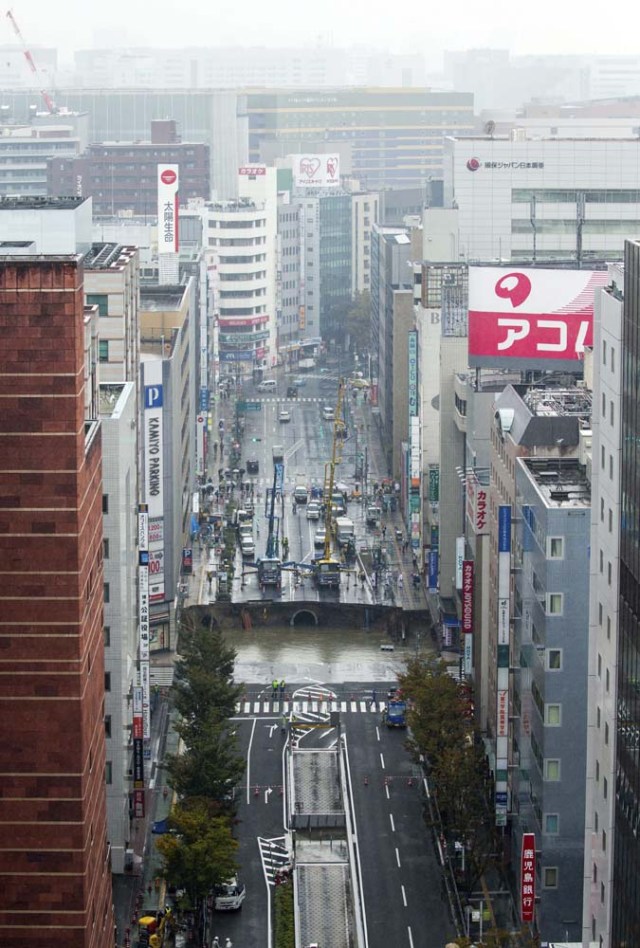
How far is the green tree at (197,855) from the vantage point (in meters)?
70.4

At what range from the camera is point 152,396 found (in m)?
102

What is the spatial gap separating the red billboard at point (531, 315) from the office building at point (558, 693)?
68.3 ft

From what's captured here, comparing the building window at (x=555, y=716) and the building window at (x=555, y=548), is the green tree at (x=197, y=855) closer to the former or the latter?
the building window at (x=555, y=716)

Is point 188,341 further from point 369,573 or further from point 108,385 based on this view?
point 108,385

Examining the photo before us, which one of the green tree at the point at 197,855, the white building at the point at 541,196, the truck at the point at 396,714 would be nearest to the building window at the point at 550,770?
the green tree at the point at 197,855

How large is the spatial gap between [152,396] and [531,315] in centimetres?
1950

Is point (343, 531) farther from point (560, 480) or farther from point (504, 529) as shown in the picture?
point (560, 480)

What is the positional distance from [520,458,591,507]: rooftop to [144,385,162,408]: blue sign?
30315mm

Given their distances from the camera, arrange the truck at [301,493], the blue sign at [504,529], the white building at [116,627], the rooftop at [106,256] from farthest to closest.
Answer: the truck at [301,493], the rooftop at [106,256], the white building at [116,627], the blue sign at [504,529]

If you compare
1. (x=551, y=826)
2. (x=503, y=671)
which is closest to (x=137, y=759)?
(x=503, y=671)

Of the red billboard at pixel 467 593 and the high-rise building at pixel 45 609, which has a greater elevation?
the red billboard at pixel 467 593

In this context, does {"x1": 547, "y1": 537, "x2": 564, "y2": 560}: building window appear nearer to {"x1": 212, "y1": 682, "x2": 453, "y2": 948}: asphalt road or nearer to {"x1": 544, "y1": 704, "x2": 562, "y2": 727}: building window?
{"x1": 544, "y1": 704, "x2": 562, "y2": 727}: building window

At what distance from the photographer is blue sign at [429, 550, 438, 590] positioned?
11225cm

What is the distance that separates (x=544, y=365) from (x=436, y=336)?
1033 inches
